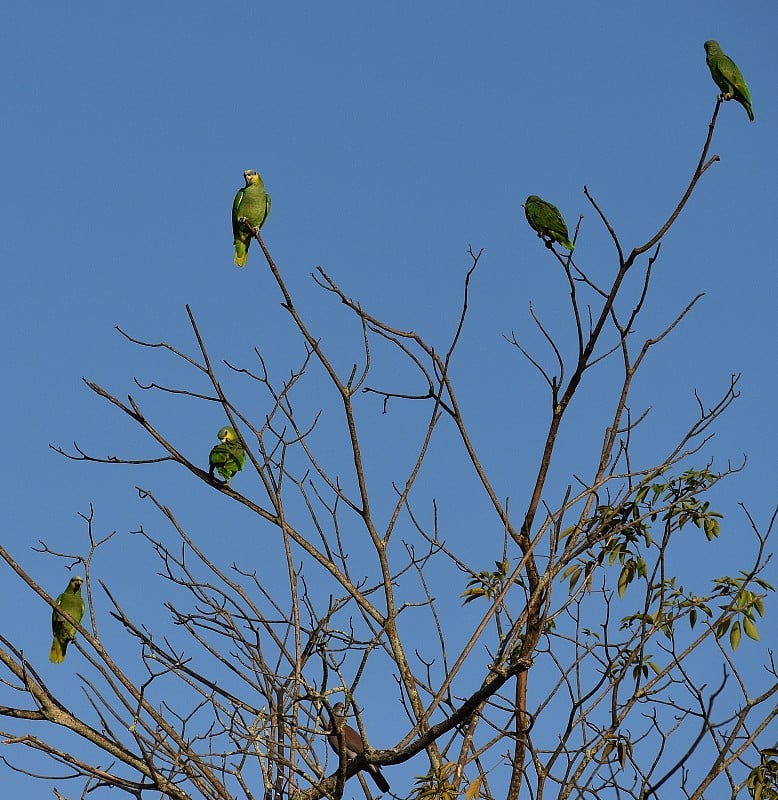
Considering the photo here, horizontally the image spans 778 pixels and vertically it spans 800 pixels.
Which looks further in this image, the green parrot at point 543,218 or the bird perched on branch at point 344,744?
the green parrot at point 543,218

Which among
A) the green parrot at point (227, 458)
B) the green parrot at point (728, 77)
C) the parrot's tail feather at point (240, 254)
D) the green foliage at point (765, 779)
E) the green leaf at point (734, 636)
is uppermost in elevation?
the parrot's tail feather at point (240, 254)

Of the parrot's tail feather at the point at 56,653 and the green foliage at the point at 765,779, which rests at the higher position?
the parrot's tail feather at the point at 56,653

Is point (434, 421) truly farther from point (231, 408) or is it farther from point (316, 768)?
point (316, 768)

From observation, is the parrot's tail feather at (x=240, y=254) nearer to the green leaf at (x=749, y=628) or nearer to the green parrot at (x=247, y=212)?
the green parrot at (x=247, y=212)

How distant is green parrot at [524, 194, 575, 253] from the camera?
234 inches

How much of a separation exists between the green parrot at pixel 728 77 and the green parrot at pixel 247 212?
255cm

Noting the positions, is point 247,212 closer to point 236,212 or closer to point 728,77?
point 236,212

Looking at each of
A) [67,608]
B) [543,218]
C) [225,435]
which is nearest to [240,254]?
[225,435]

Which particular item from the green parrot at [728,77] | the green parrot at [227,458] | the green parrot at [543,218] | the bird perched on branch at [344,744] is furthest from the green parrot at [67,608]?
the green parrot at [728,77]

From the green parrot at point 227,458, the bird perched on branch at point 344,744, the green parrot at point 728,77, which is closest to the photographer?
the bird perched on branch at point 344,744

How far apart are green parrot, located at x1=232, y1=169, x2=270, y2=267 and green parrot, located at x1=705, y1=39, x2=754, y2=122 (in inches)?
101

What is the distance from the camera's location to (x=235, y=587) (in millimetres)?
3490

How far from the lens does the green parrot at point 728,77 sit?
17.7 ft

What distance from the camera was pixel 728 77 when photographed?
5422 millimetres
